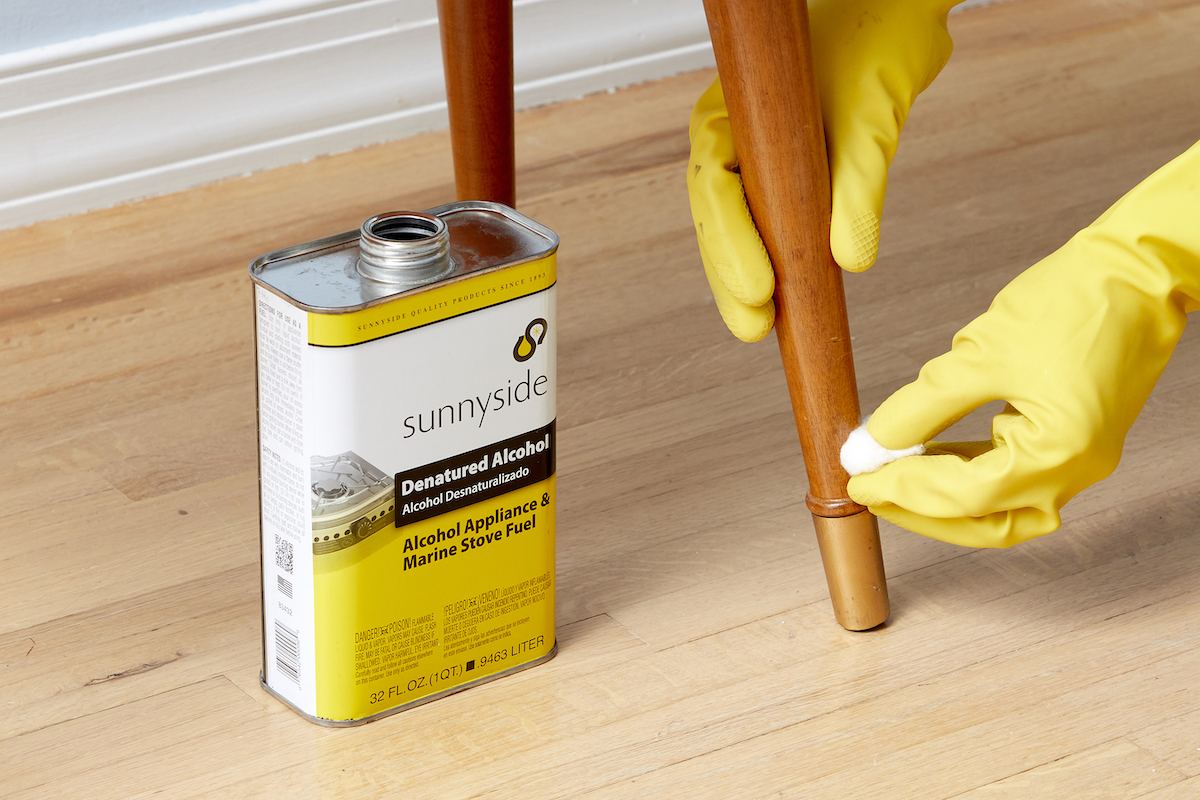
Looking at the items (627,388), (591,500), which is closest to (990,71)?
(627,388)

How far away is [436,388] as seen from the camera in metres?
0.73

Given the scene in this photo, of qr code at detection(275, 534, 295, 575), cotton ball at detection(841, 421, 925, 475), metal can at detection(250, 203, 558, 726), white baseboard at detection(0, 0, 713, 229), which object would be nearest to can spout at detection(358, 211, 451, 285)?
metal can at detection(250, 203, 558, 726)

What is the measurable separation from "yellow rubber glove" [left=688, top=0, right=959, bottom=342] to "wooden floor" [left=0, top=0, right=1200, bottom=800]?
20cm

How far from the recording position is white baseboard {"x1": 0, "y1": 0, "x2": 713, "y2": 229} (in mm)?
1445

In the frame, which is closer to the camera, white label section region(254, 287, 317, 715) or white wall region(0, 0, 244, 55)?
white label section region(254, 287, 317, 715)

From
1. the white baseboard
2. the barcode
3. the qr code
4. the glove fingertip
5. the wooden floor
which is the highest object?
the glove fingertip

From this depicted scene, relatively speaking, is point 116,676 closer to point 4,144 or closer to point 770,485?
point 770,485

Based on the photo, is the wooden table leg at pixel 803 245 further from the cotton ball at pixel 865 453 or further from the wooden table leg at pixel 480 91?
the wooden table leg at pixel 480 91

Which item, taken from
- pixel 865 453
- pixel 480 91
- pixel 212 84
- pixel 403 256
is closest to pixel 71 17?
pixel 212 84

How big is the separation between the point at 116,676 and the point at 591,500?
331 millimetres

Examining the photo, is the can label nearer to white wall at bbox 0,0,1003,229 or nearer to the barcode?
the barcode

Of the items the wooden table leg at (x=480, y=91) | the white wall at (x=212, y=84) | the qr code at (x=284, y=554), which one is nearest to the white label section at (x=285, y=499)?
the qr code at (x=284, y=554)

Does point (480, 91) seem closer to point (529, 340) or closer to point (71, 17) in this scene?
point (529, 340)

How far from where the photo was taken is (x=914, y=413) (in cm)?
77
